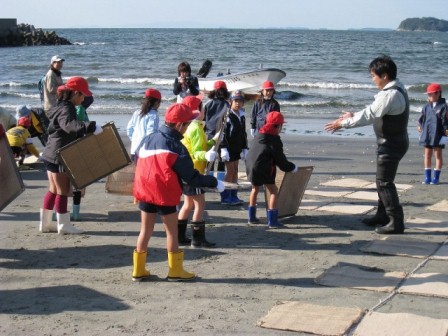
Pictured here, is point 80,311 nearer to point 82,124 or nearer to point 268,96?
point 82,124

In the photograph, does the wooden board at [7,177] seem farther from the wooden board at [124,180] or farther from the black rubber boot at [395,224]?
the black rubber boot at [395,224]

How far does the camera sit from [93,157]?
885 cm

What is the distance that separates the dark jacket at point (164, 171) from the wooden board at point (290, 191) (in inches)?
100

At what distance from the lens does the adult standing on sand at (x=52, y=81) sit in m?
11.2

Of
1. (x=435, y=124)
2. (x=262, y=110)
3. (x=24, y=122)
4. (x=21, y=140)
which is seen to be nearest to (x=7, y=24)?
(x=24, y=122)

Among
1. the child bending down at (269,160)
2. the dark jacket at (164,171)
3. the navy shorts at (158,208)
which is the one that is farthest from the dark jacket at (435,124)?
the navy shorts at (158,208)

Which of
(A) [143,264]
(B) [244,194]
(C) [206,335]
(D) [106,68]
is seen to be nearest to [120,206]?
(B) [244,194]

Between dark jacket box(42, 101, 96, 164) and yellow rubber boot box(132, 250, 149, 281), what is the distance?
6.83 feet

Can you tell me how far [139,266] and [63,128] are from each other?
7.33 ft

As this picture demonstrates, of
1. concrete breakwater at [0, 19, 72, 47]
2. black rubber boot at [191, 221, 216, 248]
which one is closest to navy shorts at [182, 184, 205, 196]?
black rubber boot at [191, 221, 216, 248]

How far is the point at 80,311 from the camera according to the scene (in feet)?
20.1

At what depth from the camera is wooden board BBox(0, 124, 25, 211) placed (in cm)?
780

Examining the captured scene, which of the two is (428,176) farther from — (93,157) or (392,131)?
(93,157)

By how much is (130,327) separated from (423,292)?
8.10ft
